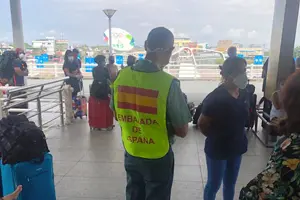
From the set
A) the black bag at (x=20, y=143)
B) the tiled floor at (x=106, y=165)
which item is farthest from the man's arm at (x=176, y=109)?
the tiled floor at (x=106, y=165)

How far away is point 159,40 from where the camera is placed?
1.78 m

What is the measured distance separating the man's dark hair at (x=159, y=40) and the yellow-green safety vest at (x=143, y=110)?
0.58 feet

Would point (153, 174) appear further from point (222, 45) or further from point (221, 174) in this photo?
point (222, 45)

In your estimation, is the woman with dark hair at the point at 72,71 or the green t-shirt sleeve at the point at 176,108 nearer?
the green t-shirt sleeve at the point at 176,108

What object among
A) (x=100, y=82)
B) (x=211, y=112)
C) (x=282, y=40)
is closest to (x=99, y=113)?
(x=100, y=82)

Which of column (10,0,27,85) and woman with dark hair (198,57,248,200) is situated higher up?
column (10,0,27,85)

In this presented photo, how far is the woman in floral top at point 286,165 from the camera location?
1.04m

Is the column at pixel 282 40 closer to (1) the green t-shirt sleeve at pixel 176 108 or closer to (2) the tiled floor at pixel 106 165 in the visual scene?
(2) the tiled floor at pixel 106 165

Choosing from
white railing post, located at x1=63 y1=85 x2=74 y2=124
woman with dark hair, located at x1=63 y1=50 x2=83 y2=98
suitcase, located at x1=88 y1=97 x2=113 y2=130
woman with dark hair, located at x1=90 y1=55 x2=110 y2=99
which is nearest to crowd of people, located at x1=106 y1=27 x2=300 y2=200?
woman with dark hair, located at x1=90 y1=55 x2=110 y2=99

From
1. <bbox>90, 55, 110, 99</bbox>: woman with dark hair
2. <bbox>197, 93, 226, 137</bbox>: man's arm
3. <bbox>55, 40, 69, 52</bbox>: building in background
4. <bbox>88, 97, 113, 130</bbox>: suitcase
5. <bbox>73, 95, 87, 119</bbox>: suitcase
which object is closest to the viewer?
<bbox>197, 93, 226, 137</bbox>: man's arm

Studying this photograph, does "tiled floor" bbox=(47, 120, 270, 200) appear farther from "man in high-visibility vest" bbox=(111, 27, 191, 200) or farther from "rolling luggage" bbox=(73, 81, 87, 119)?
"man in high-visibility vest" bbox=(111, 27, 191, 200)

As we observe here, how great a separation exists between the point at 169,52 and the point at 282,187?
1.07m

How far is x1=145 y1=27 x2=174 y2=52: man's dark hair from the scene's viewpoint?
1782mm

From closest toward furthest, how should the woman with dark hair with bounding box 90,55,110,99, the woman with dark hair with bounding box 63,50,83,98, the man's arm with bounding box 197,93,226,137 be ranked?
the man's arm with bounding box 197,93,226,137
the woman with dark hair with bounding box 90,55,110,99
the woman with dark hair with bounding box 63,50,83,98
